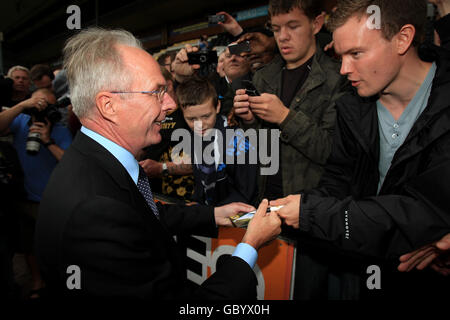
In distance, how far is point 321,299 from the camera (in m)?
2.08

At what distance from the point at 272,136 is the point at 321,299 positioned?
4.41 feet

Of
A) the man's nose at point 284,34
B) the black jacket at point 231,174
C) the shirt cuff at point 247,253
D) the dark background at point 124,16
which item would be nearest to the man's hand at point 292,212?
the shirt cuff at point 247,253

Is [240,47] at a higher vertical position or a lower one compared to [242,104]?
higher

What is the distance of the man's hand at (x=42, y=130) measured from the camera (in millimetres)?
2903

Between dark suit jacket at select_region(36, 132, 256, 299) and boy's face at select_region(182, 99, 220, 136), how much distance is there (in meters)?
1.37

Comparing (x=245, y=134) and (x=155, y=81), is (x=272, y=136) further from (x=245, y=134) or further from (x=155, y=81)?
(x=155, y=81)

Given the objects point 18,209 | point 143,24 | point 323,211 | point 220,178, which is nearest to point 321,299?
point 323,211

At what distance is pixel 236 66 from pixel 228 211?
1.55 metres

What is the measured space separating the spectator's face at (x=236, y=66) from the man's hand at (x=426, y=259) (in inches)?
80.3

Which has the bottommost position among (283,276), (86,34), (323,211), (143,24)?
(283,276)

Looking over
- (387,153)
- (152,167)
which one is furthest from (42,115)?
(387,153)

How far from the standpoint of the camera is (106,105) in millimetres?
1295

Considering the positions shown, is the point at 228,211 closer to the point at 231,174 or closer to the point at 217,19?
the point at 231,174

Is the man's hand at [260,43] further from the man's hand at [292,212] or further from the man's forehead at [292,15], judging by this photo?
the man's hand at [292,212]
